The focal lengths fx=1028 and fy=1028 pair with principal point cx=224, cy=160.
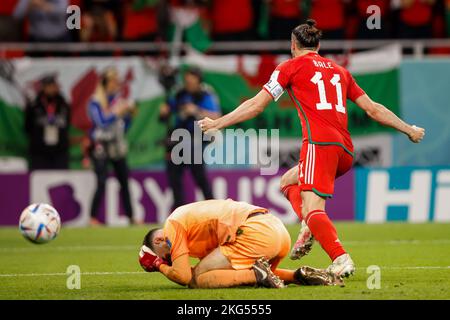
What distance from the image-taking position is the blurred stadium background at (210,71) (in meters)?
17.1

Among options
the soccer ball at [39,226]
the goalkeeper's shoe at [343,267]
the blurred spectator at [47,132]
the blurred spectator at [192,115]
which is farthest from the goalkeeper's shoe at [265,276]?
the blurred spectator at [47,132]

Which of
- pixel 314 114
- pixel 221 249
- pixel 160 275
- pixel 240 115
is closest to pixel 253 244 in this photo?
pixel 221 249

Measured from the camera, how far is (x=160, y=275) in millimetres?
10180

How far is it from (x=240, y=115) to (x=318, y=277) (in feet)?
5.04

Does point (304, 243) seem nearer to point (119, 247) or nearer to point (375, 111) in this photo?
point (375, 111)

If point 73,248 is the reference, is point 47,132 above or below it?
above

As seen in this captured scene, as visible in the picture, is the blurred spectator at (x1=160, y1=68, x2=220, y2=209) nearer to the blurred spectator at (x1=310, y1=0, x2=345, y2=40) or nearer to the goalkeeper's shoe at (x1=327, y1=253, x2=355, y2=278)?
the blurred spectator at (x1=310, y1=0, x2=345, y2=40)

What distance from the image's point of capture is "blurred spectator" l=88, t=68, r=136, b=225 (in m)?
16.6

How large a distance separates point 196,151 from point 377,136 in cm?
357

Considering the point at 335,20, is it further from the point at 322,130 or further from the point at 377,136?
the point at 322,130

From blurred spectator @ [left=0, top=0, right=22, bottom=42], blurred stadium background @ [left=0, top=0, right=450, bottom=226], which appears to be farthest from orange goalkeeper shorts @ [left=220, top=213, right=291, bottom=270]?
blurred spectator @ [left=0, top=0, right=22, bottom=42]

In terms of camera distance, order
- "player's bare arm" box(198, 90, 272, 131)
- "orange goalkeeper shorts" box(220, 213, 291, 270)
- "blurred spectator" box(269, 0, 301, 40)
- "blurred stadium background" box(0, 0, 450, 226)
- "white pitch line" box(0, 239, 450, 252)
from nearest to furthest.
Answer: "orange goalkeeper shorts" box(220, 213, 291, 270)
"player's bare arm" box(198, 90, 272, 131)
"white pitch line" box(0, 239, 450, 252)
"blurred stadium background" box(0, 0, 450, 226)
"blurred spectator" box(269, 0, 301, 40)

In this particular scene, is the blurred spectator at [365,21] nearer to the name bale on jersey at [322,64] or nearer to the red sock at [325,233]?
the name bale on jersey at [322,64]
